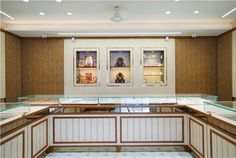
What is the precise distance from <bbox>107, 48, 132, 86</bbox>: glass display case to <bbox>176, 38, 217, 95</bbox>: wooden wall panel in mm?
1622

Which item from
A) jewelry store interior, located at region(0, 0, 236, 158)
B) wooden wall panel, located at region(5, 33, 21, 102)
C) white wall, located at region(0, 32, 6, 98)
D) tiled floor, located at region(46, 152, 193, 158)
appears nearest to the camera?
jewelry store interior, located at region(0, 0, 236, 158)

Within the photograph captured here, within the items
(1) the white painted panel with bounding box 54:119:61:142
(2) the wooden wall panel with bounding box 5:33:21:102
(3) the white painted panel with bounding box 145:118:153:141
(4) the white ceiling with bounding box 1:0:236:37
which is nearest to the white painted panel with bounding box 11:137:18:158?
(1) the white painted panel with bounding box 54:119:61:142

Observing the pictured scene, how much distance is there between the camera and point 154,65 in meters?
6.31

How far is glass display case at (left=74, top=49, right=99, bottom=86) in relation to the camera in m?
6.29

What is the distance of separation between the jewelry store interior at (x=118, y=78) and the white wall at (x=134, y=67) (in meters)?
0.03

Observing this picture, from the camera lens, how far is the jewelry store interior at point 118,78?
2986 millimetres

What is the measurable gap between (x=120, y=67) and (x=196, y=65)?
2526mm

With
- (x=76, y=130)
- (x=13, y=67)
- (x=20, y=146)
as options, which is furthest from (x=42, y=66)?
(x=20, y=146)

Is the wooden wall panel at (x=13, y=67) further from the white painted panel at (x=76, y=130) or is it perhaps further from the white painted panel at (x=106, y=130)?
the white painted panel at (x=106, y=130)

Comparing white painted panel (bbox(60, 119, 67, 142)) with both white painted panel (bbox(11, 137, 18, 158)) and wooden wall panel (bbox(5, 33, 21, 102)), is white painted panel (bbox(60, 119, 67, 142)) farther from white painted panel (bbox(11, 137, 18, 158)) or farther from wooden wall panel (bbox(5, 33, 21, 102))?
wooden wall panel (bbox(5, 33, 21, 102))

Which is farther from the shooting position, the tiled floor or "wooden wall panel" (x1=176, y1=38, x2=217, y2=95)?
"wooden wall panel" (x1=176, y1=38, x2=217, y2=95)

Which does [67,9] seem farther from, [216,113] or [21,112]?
[216,113]

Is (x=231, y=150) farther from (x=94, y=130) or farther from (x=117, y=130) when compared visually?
(x=94, y=130)

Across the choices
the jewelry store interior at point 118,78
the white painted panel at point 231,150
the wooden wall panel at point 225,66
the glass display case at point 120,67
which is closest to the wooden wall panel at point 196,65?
the jewelry store interior at point 118,78
